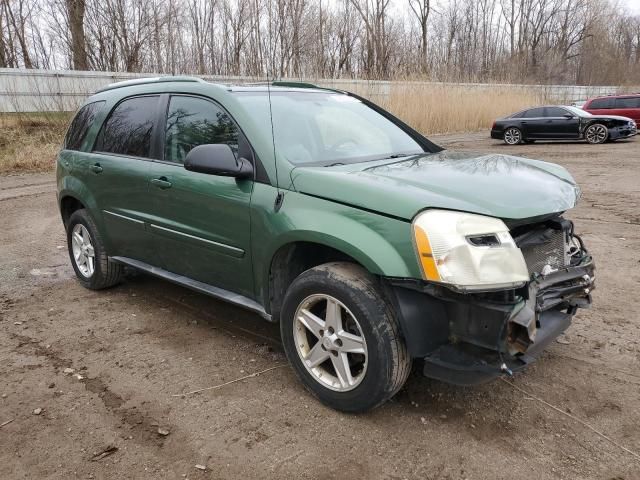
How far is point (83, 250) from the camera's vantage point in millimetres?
5027

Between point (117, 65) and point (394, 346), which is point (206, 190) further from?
point (117, 65)

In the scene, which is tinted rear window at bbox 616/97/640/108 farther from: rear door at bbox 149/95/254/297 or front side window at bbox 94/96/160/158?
rear door at bbox 149/95/254/297

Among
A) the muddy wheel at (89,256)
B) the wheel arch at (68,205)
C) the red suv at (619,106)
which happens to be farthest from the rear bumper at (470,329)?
the red suv at (619,106)

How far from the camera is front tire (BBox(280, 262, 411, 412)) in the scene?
265 cm

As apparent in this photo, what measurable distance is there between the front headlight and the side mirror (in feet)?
3.88

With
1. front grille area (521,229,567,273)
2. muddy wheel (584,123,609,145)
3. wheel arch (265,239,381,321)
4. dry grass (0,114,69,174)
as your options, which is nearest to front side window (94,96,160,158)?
wheel arch (265,239,381,321)

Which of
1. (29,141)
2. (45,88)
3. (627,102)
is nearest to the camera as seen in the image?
(29,141)

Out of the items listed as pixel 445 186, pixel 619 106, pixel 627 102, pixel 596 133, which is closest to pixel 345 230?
pixel 445 186

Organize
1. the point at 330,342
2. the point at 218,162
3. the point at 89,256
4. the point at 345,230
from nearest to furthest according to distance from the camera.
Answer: the point at 345,230 → the point at 330,342 → the point at 218,162 → the point at 89,256

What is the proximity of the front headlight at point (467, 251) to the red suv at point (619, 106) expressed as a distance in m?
21.4

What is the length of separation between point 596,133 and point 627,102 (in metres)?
4.23

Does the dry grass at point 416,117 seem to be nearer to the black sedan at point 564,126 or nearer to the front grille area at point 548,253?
the black sedan at point 564,126

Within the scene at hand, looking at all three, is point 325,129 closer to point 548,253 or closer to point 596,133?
point 548,253

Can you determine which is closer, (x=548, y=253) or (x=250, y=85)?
(x=548, y=253)
